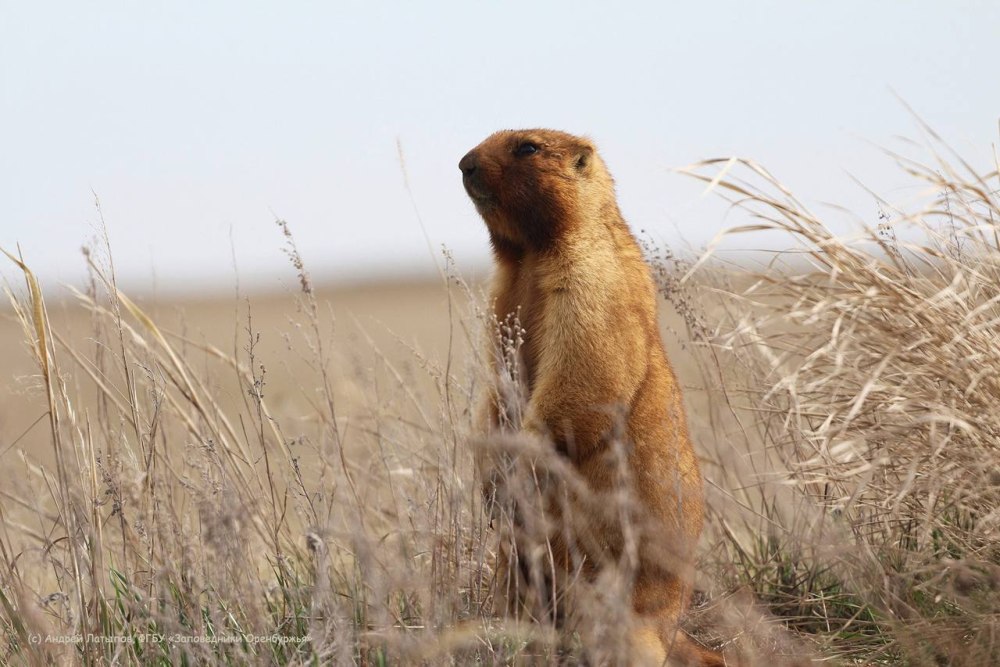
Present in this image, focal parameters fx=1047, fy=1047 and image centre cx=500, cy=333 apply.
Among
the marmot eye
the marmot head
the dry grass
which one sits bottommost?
the dry grass

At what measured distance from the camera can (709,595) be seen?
3.99m

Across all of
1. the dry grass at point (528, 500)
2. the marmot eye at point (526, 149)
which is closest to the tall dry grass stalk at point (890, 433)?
the dry grass at point (528, 500)

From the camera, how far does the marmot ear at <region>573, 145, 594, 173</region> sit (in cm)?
450

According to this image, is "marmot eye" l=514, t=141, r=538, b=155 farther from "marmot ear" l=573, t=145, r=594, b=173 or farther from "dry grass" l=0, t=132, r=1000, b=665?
"dry grass" l=0, t=132, r=1000, b=665

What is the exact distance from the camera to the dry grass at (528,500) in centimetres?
306

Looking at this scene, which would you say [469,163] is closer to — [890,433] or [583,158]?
[583,158]

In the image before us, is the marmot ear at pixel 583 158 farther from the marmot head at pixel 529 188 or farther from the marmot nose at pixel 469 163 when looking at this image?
the marmot nose at pixel 469 163

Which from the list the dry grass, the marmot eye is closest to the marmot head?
the marmot eye

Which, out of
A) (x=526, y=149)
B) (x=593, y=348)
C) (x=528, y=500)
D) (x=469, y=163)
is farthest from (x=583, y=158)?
(x=528, y=500)

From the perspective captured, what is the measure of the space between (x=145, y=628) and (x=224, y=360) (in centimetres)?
147

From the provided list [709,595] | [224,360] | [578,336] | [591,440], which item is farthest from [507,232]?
[709,595]

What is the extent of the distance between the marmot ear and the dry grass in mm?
549

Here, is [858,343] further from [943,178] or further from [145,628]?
[145,628]

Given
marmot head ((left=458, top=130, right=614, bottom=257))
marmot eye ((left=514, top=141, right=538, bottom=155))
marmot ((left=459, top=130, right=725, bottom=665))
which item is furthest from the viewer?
marmot eye ((left=514, top=141, right=538, bottom=155))
